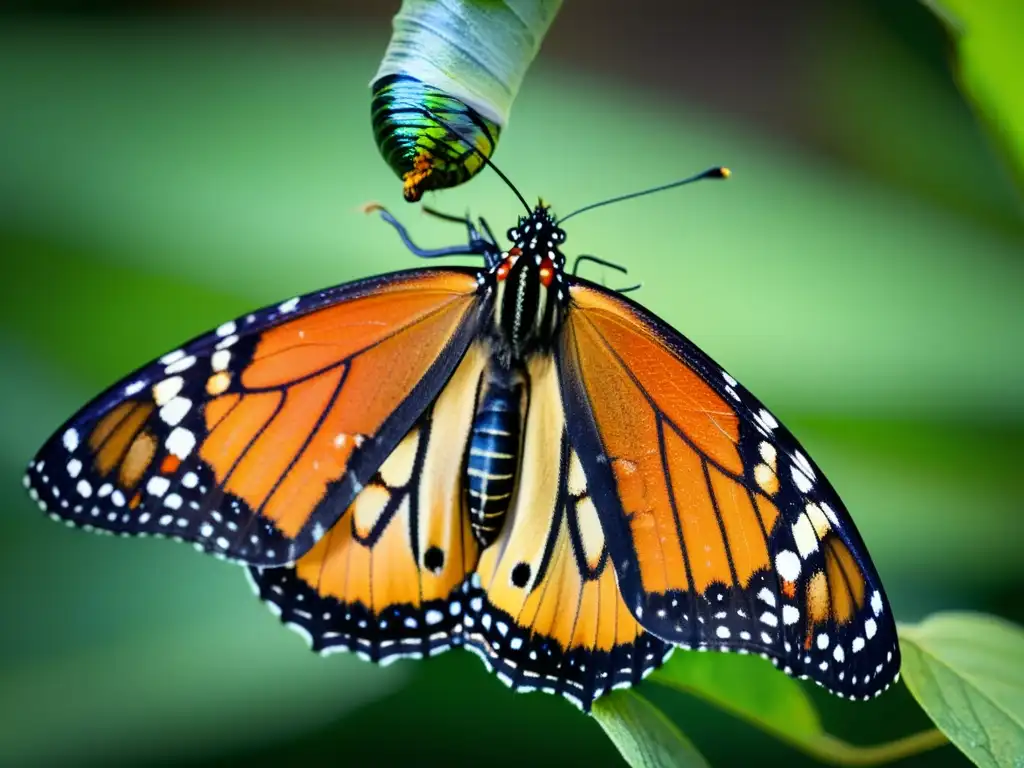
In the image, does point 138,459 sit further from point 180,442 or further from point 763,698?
point 763,698

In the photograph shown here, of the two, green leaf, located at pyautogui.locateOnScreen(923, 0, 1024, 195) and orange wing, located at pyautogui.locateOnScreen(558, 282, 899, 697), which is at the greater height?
green leaf, located at pyautogui.locateOnScreen(923, 0, 1024, 195)

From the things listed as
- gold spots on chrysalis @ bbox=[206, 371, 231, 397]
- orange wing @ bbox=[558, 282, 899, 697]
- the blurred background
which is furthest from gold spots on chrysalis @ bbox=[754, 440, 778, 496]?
the blurred background

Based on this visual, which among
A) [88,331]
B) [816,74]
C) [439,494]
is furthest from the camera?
[816,74]

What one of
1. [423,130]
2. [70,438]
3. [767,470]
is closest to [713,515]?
[767,470]

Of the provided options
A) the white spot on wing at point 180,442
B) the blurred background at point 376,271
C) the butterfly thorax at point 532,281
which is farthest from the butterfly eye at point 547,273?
the blurred background at point 376,271

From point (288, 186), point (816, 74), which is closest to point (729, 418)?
point (288, 186)

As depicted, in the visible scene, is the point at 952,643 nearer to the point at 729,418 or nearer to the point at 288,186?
the point at 729,418

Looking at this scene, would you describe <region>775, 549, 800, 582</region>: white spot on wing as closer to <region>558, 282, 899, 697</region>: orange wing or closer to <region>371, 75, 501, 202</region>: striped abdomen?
<region>558, 282, 899, 697</region>: orange wing

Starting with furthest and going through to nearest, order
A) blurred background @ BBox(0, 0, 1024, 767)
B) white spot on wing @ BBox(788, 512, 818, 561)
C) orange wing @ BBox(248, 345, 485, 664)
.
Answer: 1. blurred background @ BBox(0, 0, 1024, 767)
2. orange wing @ BBox(248, 345, 485, 664)
3. white spot on wing @ BBox(788, 512, 818, 561)
